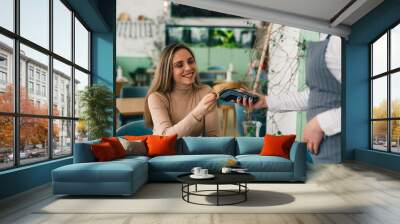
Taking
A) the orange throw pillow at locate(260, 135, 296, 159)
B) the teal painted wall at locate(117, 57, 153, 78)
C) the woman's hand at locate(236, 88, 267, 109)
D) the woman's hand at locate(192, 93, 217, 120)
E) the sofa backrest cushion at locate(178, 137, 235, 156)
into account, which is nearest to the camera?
the orange throw pillow at locate(260, 135, 296, 159)

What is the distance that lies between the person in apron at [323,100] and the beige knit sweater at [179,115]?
1264 mm

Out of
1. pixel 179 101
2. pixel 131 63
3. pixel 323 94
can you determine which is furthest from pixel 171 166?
pixel 131 63

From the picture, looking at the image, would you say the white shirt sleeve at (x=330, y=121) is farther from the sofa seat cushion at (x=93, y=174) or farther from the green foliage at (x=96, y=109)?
the sofa seat cushion at (x=93, y=174)

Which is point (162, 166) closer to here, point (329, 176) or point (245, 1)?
point (329, 176)

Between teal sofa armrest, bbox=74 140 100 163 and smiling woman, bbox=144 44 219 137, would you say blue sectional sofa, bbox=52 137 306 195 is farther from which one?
smiling woman, bbox=144 44 219 137

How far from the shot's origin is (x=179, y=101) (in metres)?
7.67

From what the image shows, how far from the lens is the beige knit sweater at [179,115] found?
7562 millimetres

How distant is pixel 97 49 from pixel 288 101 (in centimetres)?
430

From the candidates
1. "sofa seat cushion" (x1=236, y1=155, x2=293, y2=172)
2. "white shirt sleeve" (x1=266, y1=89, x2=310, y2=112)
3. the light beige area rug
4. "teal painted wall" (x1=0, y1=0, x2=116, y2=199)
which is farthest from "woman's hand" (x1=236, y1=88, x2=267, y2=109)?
the light beige area rug

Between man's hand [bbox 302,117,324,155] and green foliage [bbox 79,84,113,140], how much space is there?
4166mm

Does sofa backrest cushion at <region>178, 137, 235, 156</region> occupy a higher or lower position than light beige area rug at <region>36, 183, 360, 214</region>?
higher

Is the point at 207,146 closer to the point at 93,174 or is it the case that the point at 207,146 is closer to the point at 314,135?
the point at 93,174

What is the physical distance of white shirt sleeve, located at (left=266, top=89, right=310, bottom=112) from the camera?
8.62m

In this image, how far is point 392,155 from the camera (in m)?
7.27
